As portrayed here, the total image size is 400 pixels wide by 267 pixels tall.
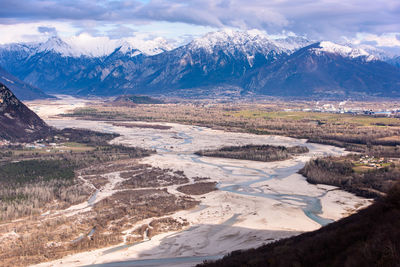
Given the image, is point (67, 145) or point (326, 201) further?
Result: point (67, 145)

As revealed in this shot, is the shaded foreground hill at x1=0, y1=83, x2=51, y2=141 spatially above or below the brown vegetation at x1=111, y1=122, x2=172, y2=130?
above

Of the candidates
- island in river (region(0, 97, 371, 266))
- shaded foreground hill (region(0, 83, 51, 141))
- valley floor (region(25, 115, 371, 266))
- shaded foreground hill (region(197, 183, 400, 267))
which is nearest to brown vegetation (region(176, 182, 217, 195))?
island in river (region(0, 97, 371, 266))

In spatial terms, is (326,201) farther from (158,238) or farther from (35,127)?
(35,127)

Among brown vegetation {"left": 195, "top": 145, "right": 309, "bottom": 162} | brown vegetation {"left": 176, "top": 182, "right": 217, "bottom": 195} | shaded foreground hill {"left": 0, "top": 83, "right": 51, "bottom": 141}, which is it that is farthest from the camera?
shaded foreground hill {"left": 0, "top": 83, "right": 51, "bottom": 141}

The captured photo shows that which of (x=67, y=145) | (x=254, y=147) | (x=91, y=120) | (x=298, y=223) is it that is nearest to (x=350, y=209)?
(x=298, y=223)

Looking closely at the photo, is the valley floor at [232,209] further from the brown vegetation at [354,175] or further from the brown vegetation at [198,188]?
the brown vegetation at [354,175]

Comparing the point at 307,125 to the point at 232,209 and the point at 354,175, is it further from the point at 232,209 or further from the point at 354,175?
the point at 232,209

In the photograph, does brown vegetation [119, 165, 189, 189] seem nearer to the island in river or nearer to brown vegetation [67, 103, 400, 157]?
the island in river

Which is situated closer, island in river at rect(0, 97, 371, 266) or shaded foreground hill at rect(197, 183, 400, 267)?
shaded foreground hill at rect(197, 183, 400, 267)
